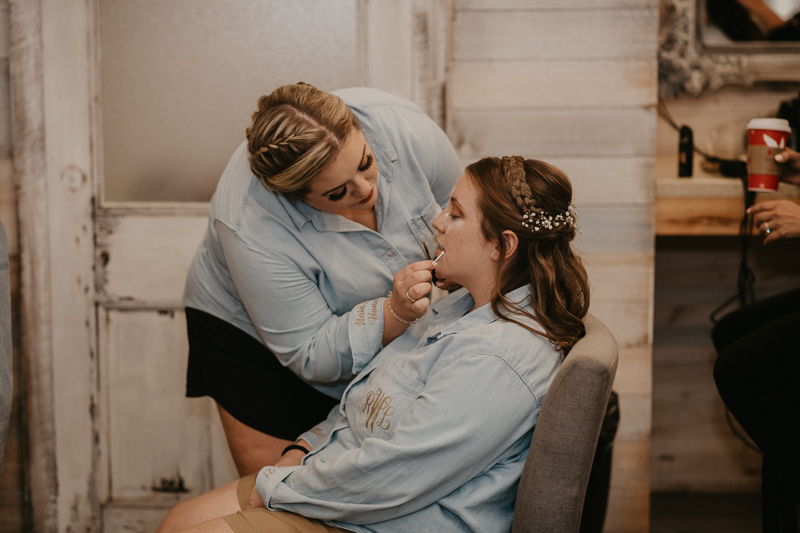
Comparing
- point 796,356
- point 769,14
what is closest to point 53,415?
point 796,356

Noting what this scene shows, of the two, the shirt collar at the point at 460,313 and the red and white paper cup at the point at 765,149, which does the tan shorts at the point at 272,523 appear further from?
the red and white paper cup at the point at 765,149

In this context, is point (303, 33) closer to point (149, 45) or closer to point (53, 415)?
point (149, 45)

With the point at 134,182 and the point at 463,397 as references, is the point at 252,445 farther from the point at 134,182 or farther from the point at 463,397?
the point at 134,182

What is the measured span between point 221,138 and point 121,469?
1202 millimetres

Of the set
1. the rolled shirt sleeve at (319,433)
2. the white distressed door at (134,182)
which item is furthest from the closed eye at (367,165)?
the white distressed door at (134,182)

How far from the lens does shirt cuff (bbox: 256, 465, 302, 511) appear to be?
113 cm

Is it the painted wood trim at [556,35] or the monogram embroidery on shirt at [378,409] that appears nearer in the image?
the monogram embroidery on shirt at [378,409]

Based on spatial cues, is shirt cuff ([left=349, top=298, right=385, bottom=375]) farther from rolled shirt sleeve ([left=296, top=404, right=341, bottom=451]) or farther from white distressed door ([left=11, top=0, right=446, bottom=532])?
white distressed door ([left=11, top=0, right=446, bottom=532])

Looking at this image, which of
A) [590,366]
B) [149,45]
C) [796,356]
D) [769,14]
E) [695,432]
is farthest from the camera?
[695,432]

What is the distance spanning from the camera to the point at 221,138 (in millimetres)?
2020

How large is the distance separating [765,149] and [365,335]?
3.71 ft

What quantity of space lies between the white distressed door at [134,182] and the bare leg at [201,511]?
34.5 inches

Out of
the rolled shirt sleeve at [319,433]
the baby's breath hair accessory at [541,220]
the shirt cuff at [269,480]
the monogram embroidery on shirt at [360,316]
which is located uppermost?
the baby's breath hair accessory at [541,220]

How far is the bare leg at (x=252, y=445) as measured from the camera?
1.61m
